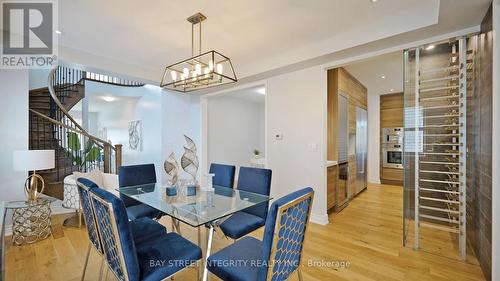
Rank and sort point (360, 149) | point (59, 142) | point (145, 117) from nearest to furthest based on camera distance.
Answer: point (59, 142) < point (360, 149) < point (145, 117)

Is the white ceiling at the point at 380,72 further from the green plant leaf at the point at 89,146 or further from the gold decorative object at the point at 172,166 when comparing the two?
the green plant leaf at the point at 89,146

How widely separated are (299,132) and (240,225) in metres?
1.92

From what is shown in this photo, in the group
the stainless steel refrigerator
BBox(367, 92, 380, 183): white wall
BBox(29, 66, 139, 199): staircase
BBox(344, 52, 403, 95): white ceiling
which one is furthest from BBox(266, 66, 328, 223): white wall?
BBox(367, 92, 380, 183): white wall

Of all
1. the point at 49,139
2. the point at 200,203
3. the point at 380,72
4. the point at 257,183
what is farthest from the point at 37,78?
the point at 380,72

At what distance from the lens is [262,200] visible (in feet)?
6.66

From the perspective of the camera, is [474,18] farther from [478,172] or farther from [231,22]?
[231,22]

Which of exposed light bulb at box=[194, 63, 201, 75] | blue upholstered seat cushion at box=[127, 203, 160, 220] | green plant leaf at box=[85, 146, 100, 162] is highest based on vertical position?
exposed light bulb at box=[194, 63, 201, 75]

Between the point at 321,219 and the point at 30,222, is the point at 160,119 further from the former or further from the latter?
the point at 321,219

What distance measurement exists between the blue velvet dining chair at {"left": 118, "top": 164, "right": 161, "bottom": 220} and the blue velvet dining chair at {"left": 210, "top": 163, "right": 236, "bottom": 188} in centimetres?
78

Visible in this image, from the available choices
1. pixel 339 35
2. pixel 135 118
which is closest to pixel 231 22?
pixel 339 35

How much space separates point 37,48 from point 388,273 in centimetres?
492

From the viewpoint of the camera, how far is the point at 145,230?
70.4 inches

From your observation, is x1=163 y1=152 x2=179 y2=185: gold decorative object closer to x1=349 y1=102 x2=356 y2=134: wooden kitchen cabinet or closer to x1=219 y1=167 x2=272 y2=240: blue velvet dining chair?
x1=219 y1=167 x2=272 y2=240: blue velvet dining chair

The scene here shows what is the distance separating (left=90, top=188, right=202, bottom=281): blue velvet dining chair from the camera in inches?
46.7
